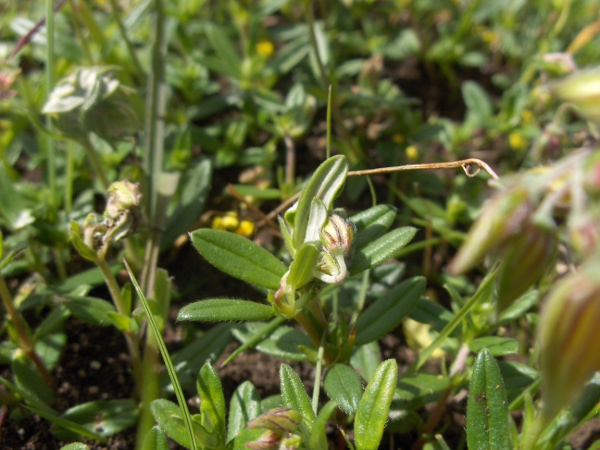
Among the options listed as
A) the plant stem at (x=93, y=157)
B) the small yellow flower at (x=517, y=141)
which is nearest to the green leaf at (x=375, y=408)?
the plant stem at (x=93, y=157)

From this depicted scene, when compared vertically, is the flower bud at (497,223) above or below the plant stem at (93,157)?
above

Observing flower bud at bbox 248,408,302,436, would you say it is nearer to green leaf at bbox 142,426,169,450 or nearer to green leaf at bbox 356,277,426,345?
green leaf at bbox 142,426,169,450

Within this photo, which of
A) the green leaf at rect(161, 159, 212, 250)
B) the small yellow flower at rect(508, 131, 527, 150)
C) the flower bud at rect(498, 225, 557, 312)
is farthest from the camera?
the small yellow flower at rect(508, 131, 527, 150)

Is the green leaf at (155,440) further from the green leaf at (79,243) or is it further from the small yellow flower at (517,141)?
the small yellow flower at (517,141)

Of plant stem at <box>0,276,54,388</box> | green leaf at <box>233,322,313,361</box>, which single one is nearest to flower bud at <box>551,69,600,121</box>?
green leaf at <box>233,322,313,361</box>

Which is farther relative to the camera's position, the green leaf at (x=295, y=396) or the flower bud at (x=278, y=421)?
the green leaf at (x=295, y=396)

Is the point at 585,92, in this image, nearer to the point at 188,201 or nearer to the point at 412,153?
the point at 188,201
